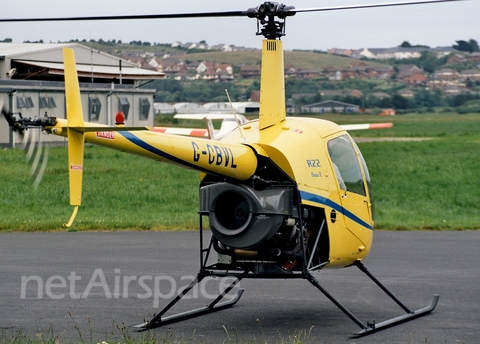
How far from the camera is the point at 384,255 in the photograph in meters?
14.4

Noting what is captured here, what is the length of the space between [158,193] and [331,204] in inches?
518

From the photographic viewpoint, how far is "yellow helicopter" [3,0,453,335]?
823cm

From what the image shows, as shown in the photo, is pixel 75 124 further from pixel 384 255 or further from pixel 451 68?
pixel 451 68

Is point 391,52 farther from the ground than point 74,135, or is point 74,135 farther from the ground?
point 391,52

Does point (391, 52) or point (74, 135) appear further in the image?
point (391, 52)

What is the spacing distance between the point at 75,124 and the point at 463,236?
10.6 metres

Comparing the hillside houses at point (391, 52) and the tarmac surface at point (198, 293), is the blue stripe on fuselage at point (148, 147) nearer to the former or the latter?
the tarmac surface at point (198, 293)

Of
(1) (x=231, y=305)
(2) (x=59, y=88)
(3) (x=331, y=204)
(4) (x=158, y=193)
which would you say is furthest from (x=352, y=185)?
(2) (x=59, y=88)

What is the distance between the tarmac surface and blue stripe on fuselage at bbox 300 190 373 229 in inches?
45.4

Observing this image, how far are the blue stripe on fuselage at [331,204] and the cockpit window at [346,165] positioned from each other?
26 cm


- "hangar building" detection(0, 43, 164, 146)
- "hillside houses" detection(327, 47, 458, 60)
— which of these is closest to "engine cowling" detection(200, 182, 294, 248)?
"hangar building" detection(0, 43, 164, 146)

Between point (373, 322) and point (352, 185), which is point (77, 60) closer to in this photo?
point (352, 185)

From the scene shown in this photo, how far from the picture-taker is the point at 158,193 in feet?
72.4

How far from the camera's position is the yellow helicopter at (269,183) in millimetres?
8227
